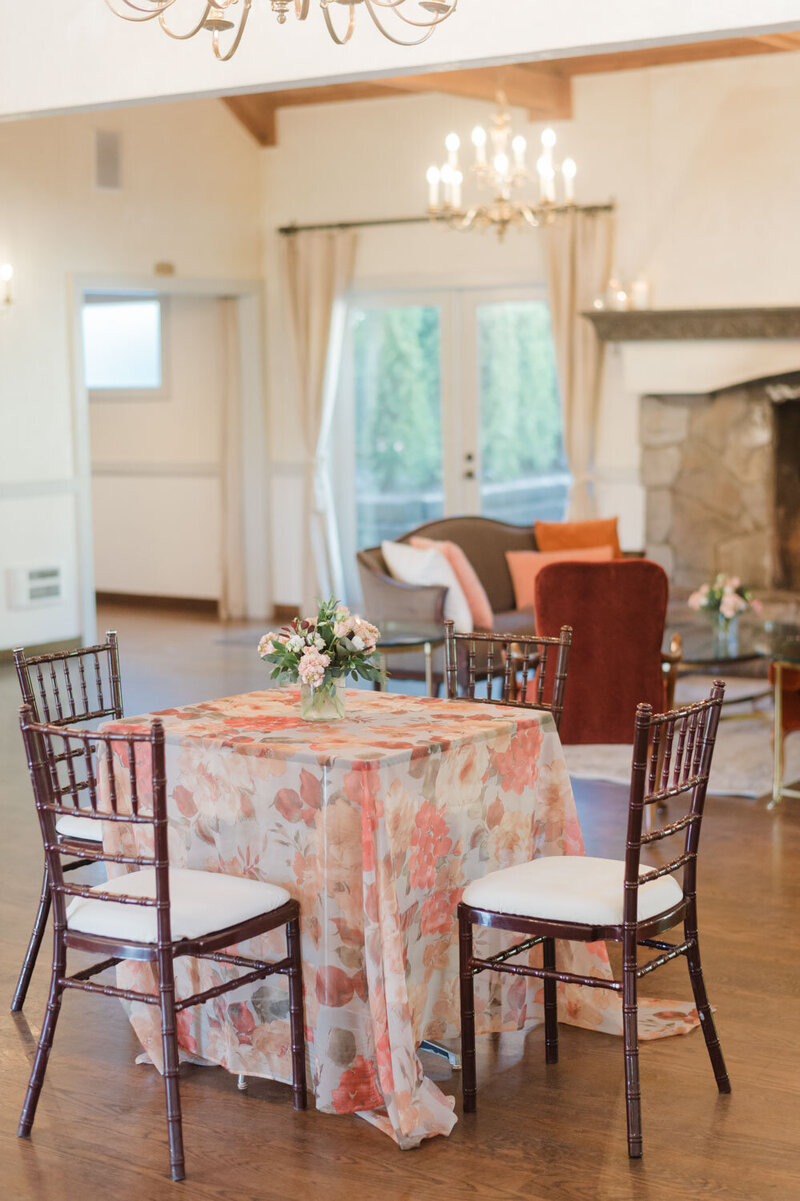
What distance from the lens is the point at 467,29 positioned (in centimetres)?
436

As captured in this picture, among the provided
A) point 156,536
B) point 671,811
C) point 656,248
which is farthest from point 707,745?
point 156,536

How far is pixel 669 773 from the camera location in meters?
3.38

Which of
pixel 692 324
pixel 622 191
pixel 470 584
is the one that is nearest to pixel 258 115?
pixel 622 191

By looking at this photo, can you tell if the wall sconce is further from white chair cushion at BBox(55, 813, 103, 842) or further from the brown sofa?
white chair cushion at BBox(55, 813, 103, 842)

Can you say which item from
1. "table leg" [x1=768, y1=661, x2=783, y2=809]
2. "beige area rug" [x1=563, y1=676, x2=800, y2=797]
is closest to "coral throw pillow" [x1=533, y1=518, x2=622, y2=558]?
"beige area rug" [x1=563, y1=676, x2=800, y2=797]

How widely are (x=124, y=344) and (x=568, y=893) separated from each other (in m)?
9.58

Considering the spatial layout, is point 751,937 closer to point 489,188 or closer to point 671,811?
point 671,811

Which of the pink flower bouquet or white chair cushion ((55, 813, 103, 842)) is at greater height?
the pink flower bouquet

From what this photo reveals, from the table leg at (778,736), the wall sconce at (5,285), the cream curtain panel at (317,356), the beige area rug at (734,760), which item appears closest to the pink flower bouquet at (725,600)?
the beige area rug at (734,760)

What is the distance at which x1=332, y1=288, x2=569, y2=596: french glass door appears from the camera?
33.1ft

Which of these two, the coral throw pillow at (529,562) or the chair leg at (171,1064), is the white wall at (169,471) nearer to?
the coral throw pillow at (529,562)

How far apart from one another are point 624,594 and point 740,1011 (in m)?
1.95

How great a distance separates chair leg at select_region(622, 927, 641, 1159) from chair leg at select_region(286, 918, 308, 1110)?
0.72 m

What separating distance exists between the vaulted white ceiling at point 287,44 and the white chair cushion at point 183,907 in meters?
2.52
